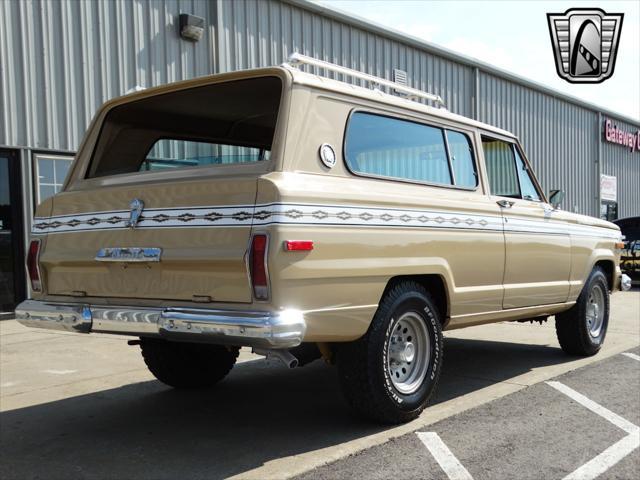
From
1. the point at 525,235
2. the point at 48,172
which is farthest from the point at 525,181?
the point at 48,172

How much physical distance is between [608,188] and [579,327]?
67.0 feet

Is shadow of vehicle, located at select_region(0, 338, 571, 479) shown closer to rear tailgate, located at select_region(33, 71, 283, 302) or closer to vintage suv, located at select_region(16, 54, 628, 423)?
vintage suv, located at select_region(16, 54, 628, 423)

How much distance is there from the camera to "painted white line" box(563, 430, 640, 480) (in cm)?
345

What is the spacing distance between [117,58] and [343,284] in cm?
788

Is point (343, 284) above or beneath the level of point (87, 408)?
above

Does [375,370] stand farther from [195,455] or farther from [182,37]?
[182,37]

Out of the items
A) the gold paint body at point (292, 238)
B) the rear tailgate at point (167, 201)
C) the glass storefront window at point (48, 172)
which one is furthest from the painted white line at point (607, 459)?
the glass storefront window at point (48, 172)

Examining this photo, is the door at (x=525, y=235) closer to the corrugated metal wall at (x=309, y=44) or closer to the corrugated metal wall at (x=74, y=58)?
the corrugated metal wall at (x=74, y=58)

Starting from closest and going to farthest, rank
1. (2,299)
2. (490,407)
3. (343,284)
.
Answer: (343,284)
(490,407)
(2,299)

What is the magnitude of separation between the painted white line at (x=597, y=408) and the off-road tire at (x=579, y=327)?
3.80ft

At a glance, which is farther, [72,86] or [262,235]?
[72,86]

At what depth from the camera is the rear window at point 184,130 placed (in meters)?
4.51

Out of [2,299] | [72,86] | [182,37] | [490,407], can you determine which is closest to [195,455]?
[490,407]

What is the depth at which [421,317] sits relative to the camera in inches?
172
